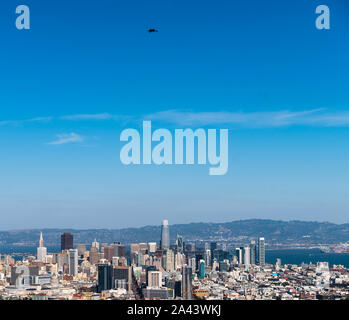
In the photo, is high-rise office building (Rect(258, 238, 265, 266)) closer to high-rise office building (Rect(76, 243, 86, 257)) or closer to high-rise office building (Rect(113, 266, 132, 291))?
high-rise office building (Rect(113, 266, 132, 291))

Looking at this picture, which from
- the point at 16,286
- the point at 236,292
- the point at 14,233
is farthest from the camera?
the point at 14,233

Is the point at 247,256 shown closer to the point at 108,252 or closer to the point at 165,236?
the point at 165,236

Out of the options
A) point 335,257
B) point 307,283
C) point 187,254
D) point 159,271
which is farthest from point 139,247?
point 335,257

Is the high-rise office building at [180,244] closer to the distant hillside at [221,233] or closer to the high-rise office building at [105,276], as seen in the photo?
the distant hillside at [221,233]

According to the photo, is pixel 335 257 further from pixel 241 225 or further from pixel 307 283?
pixel 307 283

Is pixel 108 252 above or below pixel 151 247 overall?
below

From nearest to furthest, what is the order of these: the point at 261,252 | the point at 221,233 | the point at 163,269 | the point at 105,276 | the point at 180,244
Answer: the point at 105,276 → the point at 163,269 → the point at 180,244 → the point at 221,233 → the point at 261,252

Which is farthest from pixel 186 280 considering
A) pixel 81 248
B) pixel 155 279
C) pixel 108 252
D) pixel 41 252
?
pixel 41 252
